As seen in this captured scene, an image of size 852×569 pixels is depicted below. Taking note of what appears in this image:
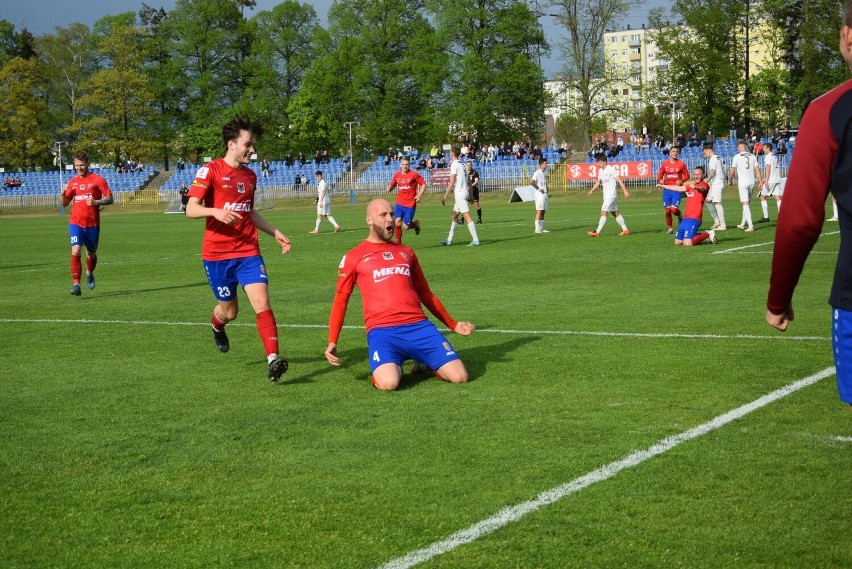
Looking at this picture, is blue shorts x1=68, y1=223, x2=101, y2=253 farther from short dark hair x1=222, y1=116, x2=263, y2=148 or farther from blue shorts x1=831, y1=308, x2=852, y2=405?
blue shorts x1=831, y1=308, x2=852, y2=405

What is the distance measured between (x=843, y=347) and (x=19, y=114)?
9238 cm

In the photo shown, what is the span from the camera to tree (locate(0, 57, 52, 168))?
87375 mm

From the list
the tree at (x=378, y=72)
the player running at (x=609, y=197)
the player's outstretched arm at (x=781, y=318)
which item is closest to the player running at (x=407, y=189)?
the player running at (x=609, y=197)

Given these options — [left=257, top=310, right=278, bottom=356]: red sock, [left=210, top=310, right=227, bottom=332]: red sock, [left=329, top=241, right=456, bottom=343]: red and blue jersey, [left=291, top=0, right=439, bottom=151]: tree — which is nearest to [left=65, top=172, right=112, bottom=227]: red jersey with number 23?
[left=210, top=310, right=227, bottom=332]: red sock

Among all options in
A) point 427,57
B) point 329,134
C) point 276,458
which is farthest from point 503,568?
point 329,134

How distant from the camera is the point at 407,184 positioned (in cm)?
2489

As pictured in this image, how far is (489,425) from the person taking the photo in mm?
7020

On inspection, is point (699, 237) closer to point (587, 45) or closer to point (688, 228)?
point (688, 228)

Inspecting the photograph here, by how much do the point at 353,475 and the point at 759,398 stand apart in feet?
10.3

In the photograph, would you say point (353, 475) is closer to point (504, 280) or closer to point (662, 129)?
point (504, 280)

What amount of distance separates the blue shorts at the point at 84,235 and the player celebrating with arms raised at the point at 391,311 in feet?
32.7

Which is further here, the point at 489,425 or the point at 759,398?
the point at 759,398

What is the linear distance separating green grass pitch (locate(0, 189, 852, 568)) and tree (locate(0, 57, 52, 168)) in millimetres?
80027

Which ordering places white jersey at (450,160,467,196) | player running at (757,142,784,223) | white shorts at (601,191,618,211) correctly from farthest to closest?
player running at (757,142,784,223), white shorts at (601,191,618,211), white jersey at (450,160,467,196)
